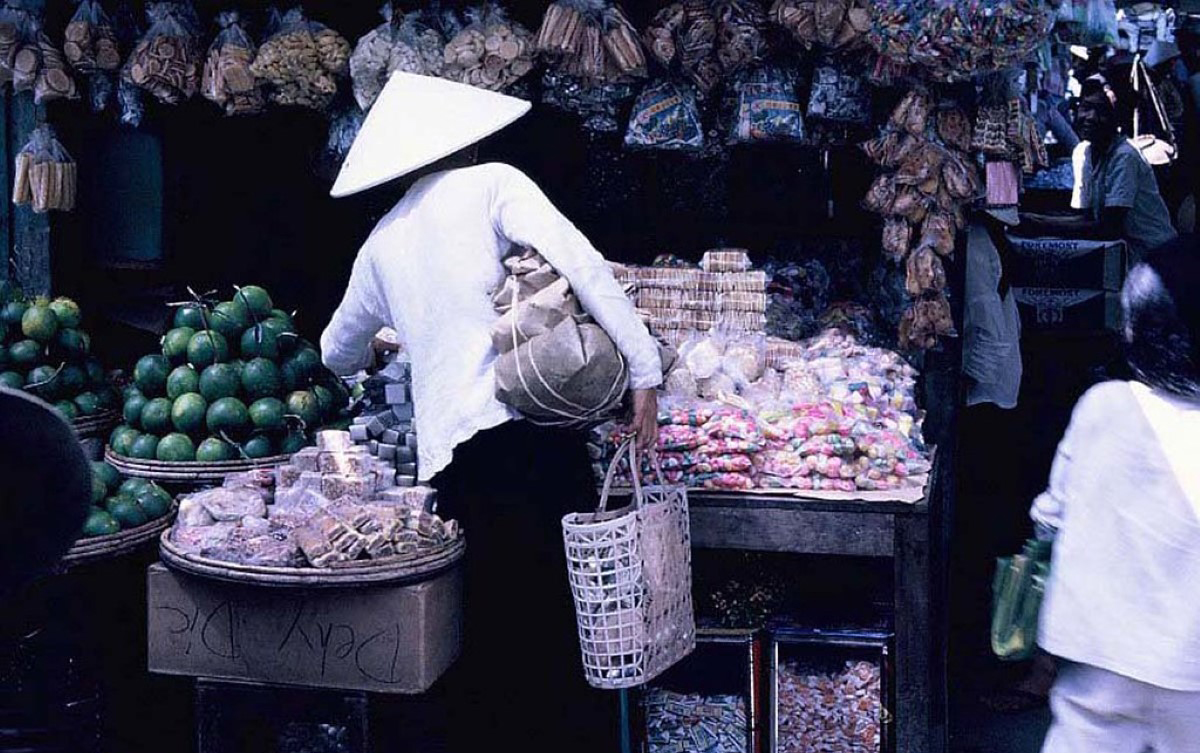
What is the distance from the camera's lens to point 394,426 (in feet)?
12.2

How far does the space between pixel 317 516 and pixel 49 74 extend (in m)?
2.40

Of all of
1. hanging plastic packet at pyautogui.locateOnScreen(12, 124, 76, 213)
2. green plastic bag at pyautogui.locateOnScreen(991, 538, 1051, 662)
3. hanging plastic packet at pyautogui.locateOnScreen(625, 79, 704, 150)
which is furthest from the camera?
hanging plastic packet at pyautogui.locateOnScreen(12, 124, 76, 213)

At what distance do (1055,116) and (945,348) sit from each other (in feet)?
10.3

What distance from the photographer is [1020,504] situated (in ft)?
20.0

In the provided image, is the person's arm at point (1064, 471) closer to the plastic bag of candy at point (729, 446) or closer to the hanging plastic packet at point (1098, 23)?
the plastic bag of candy at point (729, 446)

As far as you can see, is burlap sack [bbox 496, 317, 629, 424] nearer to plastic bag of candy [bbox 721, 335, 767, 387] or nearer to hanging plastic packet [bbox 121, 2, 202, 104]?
plastic bag of candy [bbox 721, 335, 767, 387]

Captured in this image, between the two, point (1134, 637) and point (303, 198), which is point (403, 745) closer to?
point (1134, 637)

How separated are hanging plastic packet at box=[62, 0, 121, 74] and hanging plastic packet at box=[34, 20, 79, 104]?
4cm

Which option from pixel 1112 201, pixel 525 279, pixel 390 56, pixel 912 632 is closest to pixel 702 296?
pixel 390 56

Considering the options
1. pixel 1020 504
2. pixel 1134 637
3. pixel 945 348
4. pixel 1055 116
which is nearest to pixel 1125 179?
pixel 1055 116

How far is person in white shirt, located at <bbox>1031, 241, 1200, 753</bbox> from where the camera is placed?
2.14 metres

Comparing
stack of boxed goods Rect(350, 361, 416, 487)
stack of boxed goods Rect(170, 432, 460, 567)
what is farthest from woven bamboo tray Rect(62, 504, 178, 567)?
stack of boxed goods Rect(350, 361, 416, 487)

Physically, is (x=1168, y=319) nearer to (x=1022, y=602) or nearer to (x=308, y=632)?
(x=1022, y=602)

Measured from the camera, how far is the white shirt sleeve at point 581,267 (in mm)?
2947
